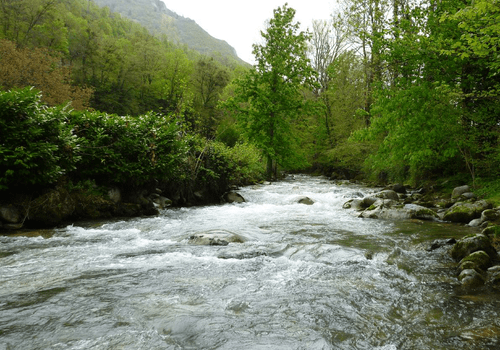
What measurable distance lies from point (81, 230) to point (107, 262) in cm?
314

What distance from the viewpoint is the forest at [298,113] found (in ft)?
25.6

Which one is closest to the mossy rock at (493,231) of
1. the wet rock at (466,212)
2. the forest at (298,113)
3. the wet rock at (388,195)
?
the wet rock at (466,212)

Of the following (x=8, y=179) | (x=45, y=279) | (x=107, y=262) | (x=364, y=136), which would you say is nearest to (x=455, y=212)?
(x=364, y=136)

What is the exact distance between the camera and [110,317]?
3609mm

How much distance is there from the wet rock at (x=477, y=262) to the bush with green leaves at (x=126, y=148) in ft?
28.6

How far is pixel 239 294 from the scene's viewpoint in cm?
441

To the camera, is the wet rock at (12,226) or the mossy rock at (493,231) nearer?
the mossy rock at (493,231)

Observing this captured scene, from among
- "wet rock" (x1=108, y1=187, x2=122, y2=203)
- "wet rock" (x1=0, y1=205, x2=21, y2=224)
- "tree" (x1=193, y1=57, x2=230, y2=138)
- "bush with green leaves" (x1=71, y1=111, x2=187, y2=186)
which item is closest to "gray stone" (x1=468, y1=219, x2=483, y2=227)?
"bush with green leaves" (x1=71, y1=111, x2=187, y2=186)

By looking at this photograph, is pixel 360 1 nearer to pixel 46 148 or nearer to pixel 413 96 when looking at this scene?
pixel 413 96

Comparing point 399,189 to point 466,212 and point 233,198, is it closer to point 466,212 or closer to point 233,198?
point 466,212

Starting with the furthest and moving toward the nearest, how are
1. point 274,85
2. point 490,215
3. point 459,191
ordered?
point 274,85
point 459,191
point 490,215

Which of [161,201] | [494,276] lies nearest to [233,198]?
[161,201]

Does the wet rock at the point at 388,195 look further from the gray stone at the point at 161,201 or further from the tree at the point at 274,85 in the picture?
the tree at the point at 274,85

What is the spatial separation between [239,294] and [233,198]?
974 cm
